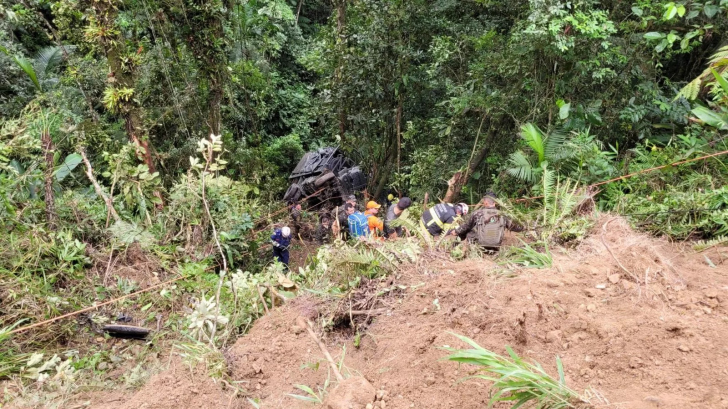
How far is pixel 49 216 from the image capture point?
16.0ft

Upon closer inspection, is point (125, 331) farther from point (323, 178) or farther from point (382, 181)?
point (382, 181)

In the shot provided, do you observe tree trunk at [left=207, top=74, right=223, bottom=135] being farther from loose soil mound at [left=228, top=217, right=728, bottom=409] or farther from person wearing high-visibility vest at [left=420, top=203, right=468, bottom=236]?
loose soil mound at [left=228, top=217, right=728, bottom=409]

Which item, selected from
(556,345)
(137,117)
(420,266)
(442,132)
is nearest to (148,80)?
(137,117)

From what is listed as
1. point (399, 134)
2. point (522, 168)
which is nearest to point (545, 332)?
point (522, 168)

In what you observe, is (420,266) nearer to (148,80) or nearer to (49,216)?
(49,216)

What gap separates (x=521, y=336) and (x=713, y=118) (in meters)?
4.27

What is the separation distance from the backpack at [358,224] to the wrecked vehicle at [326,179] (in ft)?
7.90

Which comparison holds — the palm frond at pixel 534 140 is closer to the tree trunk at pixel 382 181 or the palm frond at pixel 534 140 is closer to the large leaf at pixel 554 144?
the large leaf at pixel 554 144

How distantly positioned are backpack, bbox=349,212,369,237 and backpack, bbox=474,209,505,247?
1.95m

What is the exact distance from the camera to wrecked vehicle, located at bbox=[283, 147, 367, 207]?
29.8ft

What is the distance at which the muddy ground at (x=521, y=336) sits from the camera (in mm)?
2008

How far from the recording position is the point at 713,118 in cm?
481

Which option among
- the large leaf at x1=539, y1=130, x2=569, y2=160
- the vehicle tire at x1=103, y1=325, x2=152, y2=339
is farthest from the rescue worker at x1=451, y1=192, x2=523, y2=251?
the vehicle tire at x1=103, y1=325, x2=152, y2=339

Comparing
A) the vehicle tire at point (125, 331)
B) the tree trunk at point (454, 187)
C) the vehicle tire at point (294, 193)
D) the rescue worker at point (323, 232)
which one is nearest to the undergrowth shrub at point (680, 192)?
the tree trunk at point (454, 187)
